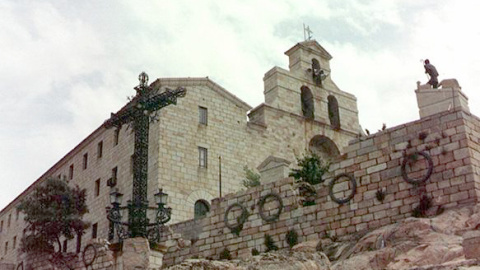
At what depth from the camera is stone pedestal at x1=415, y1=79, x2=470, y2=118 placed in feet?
48.1

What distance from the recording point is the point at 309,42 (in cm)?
3216

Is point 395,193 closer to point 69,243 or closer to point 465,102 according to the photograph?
point 465,102

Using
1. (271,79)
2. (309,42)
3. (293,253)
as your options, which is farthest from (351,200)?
(309,42)

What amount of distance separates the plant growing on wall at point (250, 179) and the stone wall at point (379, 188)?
738cm

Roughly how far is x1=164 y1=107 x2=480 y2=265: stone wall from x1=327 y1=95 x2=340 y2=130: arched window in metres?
15.2

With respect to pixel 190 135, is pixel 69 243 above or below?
below

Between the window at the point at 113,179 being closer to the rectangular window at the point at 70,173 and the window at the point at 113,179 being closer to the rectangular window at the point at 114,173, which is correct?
the rectangular window at the point at 114,173

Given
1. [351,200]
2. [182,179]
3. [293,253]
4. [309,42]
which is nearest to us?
[293,253]

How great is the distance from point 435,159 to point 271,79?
16702 mm

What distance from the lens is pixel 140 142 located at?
17688 mm

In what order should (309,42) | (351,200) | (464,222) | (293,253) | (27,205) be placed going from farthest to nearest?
1. (309,42)
2. (27,205)
3. (351,200)
4. (464,222)
5. (293,253)

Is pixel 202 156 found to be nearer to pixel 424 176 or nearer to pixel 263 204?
pixel 263 204

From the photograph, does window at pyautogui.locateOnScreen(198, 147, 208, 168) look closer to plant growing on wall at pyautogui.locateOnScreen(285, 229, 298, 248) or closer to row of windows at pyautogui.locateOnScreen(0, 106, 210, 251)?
row of windows at pyautogui.locateOnScreen(0, 106, 210, 251)

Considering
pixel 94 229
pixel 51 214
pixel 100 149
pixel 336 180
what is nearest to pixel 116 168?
pixel 100 149
